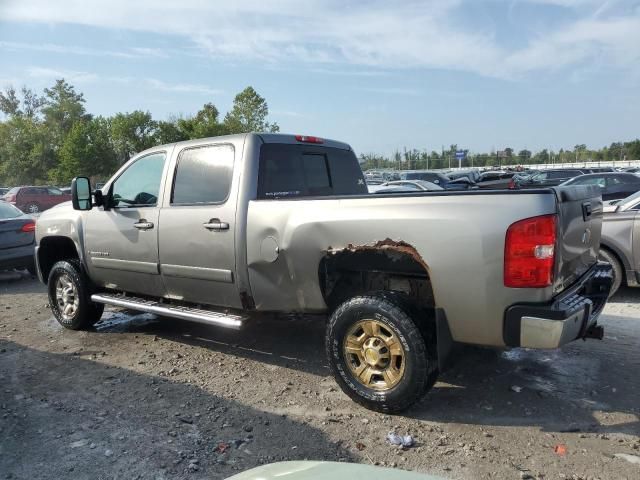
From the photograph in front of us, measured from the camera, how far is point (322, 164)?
5285 mm

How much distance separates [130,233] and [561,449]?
4.17 meters

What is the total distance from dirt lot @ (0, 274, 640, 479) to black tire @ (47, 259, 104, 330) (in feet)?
1.15

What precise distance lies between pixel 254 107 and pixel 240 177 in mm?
43553

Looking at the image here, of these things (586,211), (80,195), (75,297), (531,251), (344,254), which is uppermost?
(80,195)

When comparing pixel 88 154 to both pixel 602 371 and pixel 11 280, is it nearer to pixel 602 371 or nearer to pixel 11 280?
pixel 11 280

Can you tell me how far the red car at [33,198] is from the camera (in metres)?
26.7

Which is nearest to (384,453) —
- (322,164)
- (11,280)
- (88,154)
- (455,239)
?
(455,239)

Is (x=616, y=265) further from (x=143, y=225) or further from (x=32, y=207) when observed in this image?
(x=32, y=207)

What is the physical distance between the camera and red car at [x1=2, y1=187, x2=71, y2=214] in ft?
87.6

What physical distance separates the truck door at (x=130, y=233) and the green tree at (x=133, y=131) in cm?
4399

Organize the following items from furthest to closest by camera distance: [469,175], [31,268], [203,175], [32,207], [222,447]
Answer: [469,175], [32,207], [31,268], [203,175], [222,447]

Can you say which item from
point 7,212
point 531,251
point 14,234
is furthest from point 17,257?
point 531,251

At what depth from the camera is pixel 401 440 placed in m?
3.35

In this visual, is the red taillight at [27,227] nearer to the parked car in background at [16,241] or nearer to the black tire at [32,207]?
the parked car in background at [16,241]
